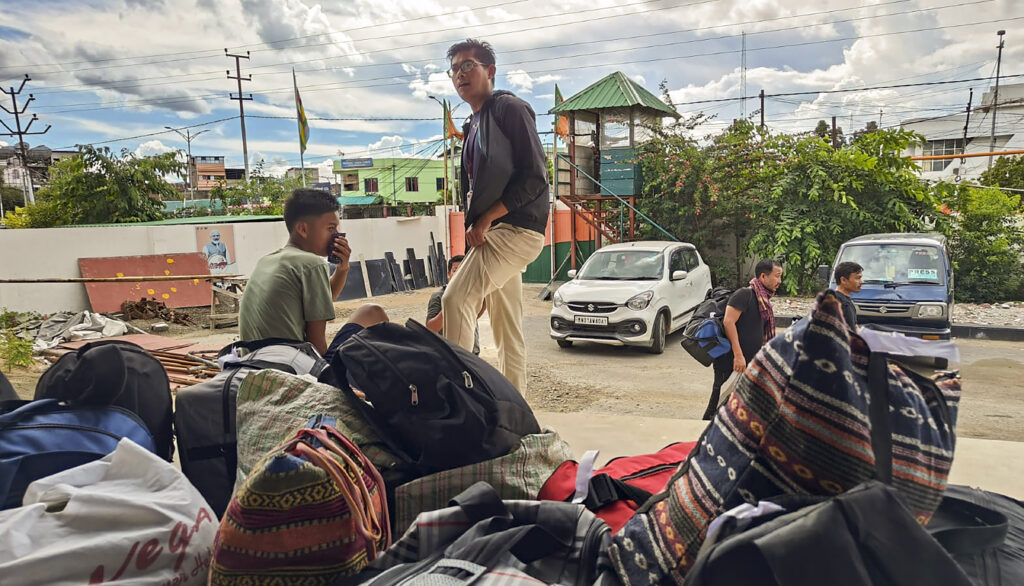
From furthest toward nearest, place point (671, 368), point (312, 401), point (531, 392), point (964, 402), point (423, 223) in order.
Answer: point (423, 223) → point (671, 368) → point (531, 392) → point (964, 402) → point (312, 401)

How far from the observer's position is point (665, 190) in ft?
53.7

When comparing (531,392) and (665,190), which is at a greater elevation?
(665,190)

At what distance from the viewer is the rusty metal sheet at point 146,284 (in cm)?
1305

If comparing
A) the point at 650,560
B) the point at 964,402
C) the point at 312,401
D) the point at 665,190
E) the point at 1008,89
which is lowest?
the point at 964,402

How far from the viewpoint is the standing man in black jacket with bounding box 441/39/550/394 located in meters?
3.07

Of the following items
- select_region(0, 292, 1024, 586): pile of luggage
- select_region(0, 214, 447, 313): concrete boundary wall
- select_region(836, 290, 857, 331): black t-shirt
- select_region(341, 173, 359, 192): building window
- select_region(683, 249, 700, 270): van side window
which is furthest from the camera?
select_region(341, 173, 359, 192): building window

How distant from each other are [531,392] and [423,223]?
45.2 ft

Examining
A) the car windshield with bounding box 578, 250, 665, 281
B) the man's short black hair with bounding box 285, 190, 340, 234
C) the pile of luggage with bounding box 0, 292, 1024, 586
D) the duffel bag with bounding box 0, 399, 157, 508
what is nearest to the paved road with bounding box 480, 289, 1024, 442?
the car windshield with bounding box 578, 250, 665, 281

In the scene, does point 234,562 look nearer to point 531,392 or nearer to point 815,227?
point 531,392

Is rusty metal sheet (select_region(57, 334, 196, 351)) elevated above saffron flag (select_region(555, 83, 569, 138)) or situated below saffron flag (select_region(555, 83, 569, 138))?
below

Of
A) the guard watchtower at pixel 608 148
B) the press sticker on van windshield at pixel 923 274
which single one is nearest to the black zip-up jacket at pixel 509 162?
the press sticker on van windshield at pixel 923 274

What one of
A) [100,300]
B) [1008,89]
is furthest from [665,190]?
[1008,89]

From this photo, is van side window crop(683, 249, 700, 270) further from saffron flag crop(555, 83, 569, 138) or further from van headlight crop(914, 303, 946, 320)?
saffron flag crop(555, 83, 569, 138)

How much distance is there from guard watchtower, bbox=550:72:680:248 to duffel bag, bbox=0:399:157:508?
50.1ft
